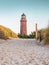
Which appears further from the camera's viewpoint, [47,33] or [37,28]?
[37,28]

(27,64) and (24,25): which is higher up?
(24,25)

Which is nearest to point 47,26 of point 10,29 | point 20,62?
point 20,62

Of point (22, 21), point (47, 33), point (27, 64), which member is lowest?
point (27, 64)

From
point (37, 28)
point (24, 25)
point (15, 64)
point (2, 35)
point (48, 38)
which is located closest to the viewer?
point (15, 64)

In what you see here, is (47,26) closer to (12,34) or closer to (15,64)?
(15,64)

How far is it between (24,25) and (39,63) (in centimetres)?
2558

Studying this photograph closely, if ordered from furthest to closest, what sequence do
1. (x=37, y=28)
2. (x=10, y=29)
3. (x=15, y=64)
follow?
(x=10, y=29)
(x=37, y=28)
(x=15, y=64)

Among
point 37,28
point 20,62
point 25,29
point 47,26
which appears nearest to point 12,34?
point 37,28

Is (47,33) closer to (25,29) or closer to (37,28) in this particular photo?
(37,28)

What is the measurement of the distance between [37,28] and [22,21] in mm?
13232

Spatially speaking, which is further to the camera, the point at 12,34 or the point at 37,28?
the point at 12,34

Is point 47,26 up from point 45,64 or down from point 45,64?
up

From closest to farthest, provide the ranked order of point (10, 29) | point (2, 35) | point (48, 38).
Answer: point (48, 38) < point (2, 35) < point (10, 29)

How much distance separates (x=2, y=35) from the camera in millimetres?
18625
